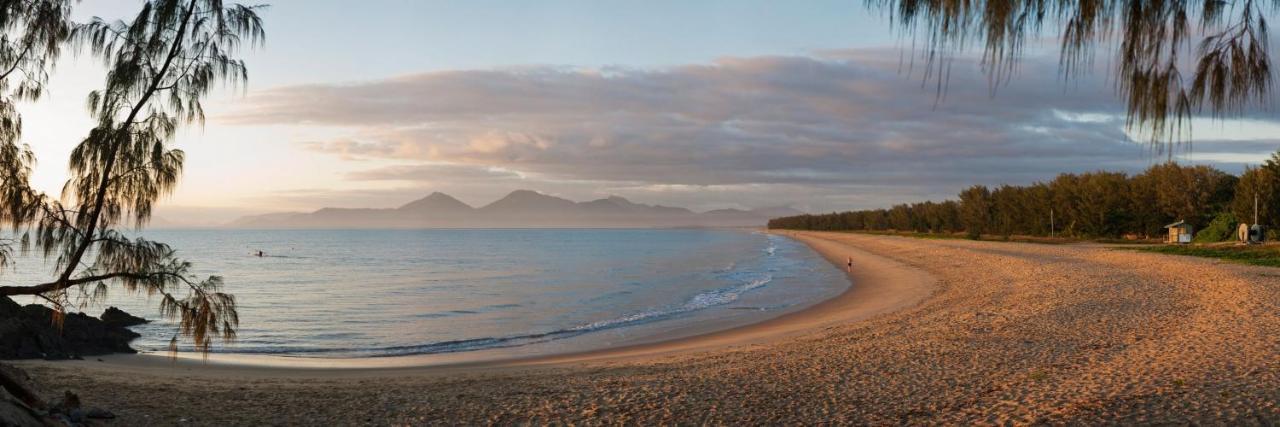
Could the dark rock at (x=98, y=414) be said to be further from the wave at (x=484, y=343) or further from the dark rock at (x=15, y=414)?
the wave at (x=484, y=343)

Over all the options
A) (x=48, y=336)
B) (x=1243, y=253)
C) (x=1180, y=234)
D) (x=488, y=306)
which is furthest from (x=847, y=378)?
(x=1180, y=234)

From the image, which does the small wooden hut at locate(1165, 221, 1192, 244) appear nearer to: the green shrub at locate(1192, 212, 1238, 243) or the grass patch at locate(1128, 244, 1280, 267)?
the green shrub at locate(1192, 212, 1238, 243)

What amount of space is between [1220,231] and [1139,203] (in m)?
15.4

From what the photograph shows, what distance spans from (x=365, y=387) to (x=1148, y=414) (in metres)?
9.44

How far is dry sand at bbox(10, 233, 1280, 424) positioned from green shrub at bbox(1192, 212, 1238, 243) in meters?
39.7

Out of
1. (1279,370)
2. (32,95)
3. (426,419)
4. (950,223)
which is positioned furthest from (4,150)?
(950,223)

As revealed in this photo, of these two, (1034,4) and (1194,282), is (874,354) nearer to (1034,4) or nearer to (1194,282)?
(1034,4)

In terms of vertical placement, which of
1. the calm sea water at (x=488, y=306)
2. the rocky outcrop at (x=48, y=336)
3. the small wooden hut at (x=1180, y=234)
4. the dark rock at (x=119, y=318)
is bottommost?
the calm sea water at (x=488, y=306)

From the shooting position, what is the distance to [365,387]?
10727 mm

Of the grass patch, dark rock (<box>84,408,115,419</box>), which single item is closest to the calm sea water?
dark rock (<box>84,408,115,419</box>)

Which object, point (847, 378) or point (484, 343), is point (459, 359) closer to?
point (484, 343)

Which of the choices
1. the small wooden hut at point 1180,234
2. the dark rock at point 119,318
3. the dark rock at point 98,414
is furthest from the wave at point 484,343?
the small wooden hut at point 1180,234

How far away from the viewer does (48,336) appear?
14289 mm

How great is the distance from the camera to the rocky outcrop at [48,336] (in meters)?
13.6
